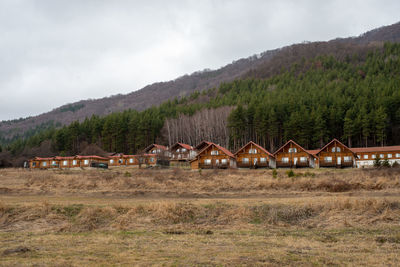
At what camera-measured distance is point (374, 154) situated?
67.9m

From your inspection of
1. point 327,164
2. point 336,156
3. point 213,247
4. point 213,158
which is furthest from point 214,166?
point 213,247

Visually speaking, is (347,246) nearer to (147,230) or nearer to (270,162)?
(147,230)

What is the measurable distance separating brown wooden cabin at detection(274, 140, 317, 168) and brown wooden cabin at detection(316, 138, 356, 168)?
2181 mm

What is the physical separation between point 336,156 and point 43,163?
230 feet

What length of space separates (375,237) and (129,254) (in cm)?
958

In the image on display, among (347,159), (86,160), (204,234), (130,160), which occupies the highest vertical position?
(86,160)

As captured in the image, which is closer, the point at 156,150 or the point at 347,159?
the point at 347,159

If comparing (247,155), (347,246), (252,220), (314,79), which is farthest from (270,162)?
(314,79)

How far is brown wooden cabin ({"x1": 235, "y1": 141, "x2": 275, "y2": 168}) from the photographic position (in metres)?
67.8

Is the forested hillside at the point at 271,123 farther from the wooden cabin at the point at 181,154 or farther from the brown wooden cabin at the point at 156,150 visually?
the wooden cabin at the point at 181,154

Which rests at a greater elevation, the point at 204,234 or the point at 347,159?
the point at 347,159

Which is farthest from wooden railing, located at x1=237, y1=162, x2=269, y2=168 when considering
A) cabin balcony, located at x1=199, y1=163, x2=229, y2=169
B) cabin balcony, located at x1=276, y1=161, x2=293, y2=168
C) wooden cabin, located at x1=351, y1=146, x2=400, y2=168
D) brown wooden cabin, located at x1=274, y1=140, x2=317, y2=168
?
wooden cabin, located at x1=351, y1=146, x2=400, y2=168

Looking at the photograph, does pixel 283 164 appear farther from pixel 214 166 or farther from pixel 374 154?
pixel 374 154

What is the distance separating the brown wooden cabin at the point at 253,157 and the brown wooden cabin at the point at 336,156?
10.4 m
